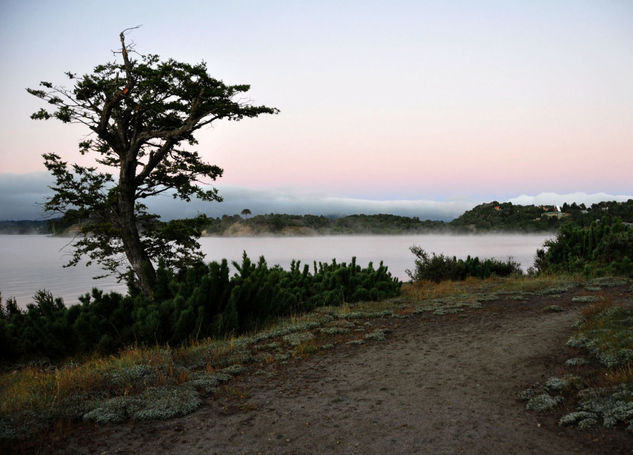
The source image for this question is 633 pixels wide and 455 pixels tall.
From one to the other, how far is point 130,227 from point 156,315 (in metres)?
6.54

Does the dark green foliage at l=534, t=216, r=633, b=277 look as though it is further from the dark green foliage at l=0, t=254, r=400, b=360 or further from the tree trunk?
the tree trunk

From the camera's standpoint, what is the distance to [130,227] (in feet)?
55.4

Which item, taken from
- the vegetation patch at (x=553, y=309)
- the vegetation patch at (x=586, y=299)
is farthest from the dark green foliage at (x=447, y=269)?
the vegetation patch at (x=553, y=309)

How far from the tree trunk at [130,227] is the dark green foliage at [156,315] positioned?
2.59 meters

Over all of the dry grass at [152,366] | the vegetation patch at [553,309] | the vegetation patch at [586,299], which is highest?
the vegetation patch at [586,299]

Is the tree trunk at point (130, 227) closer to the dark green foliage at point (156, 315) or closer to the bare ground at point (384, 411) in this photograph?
the dark green foliage at point (156, 315)

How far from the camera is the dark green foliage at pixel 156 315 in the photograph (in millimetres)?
11578

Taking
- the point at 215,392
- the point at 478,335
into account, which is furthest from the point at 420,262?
the point at 215,392

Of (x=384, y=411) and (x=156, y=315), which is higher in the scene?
(x=156, y=315)

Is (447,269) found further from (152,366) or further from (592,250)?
(152,366)

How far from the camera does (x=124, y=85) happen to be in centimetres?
1656

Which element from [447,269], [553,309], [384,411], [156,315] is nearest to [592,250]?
[447,269]

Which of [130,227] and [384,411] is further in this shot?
[130,227]

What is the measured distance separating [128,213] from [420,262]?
17.6 m
